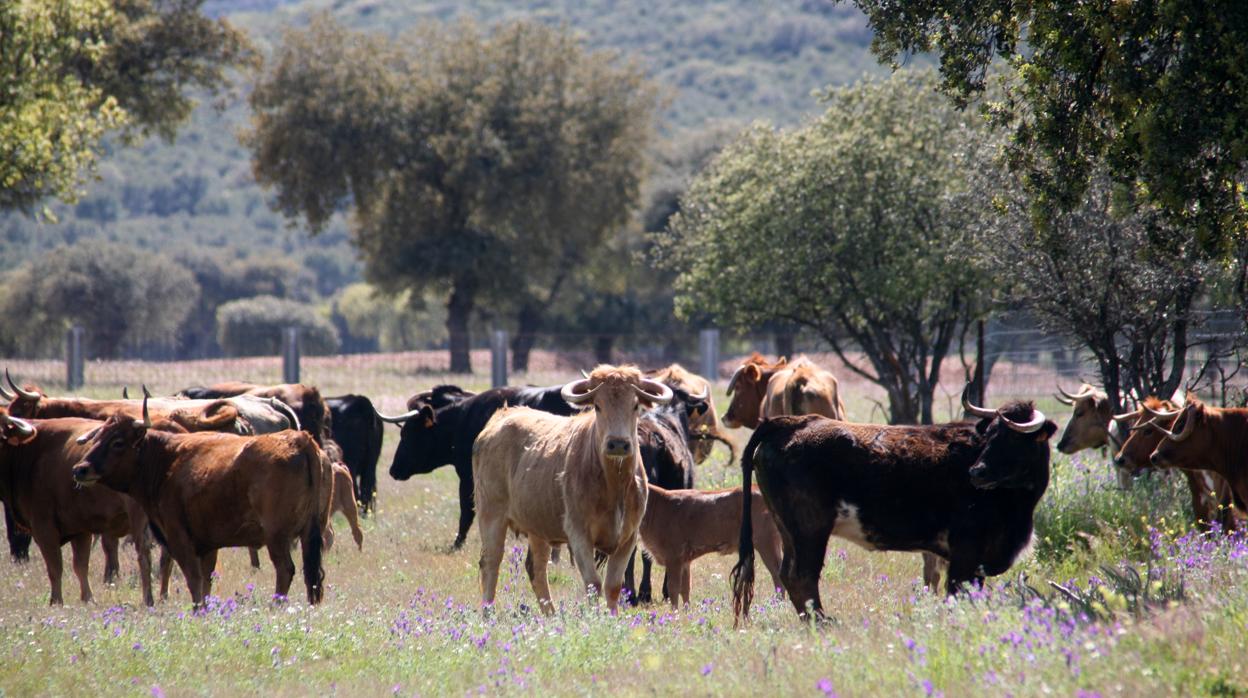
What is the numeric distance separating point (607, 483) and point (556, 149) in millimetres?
37187

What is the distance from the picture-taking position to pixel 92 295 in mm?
64875

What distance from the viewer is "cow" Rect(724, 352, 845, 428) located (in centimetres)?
1641

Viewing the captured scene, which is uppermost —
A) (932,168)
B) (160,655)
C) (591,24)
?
(591,24)

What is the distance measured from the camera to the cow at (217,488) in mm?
10625

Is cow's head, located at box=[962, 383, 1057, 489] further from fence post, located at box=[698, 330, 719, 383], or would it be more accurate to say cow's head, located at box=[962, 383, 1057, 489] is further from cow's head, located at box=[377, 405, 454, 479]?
fence post, located at box=[698, 330, 719, 383]

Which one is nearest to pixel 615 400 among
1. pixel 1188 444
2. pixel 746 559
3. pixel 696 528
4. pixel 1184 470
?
pixel 746 559

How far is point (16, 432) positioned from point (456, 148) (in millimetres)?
33574

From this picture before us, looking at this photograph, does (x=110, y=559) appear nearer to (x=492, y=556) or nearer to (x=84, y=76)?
(x=492, y=556)

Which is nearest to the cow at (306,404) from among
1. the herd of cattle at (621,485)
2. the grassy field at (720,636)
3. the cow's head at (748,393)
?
the herd of cattle at (621,485)

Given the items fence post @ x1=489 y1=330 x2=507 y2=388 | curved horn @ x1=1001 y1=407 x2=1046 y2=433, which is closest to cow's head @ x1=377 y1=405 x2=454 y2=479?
Result: curved horn @ x1=1001 y1=407 x2=1046 y2=433

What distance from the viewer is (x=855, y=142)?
23.1m

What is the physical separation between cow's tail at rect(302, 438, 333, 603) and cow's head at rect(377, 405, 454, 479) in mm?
5925

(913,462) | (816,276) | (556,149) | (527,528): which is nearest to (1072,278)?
(913,462)

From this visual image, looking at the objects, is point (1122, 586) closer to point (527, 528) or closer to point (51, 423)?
point (527, 528)
